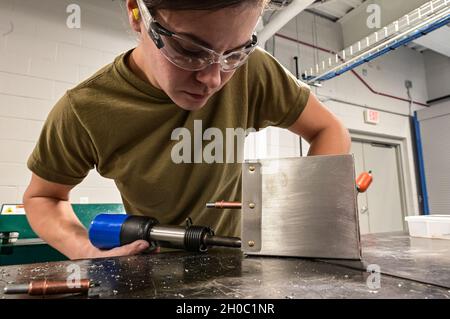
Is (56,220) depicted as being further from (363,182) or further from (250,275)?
(363,182)

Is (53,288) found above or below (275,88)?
below

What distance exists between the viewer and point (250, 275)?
458 millimetres

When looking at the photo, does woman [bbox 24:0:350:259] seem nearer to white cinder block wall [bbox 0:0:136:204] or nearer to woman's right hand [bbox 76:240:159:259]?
woman's right hand [bbox 76:240:159:259]

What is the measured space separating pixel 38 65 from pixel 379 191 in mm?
3480

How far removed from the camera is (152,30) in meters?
0.53

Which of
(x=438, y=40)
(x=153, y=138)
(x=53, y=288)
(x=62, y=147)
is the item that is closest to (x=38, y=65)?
(x=62, y=147)

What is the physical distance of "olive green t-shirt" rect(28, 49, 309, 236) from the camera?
805mm

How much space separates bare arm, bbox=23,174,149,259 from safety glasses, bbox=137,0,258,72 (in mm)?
470

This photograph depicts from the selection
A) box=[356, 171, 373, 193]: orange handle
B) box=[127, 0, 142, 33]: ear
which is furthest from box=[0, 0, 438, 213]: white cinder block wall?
box=[356, 171, 373, 193]: orange handle

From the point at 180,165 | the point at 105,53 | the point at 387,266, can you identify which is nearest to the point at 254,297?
the point at 387,266

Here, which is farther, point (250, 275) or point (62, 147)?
point (62, 147)

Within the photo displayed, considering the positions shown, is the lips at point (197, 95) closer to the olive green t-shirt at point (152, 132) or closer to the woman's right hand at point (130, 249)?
the olive green t-shirt at point (152, 132)
